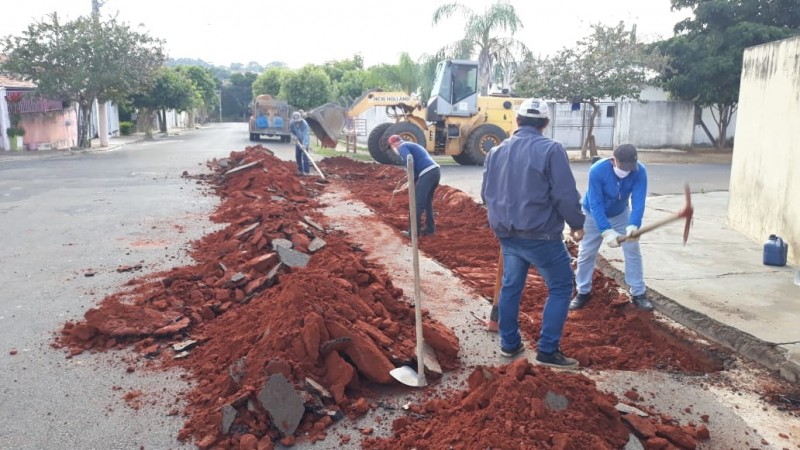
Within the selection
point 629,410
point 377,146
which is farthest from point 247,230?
point 377,146

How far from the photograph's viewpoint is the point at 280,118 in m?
33.8

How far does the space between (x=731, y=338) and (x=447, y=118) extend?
A: 15.5m

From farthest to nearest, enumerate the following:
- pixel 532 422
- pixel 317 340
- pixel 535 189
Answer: pixel 535 189, pixel 317 340, pixel 532 422

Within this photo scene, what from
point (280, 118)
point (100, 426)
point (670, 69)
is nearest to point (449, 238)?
point (100, 426)

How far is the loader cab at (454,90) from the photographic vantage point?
1956cm

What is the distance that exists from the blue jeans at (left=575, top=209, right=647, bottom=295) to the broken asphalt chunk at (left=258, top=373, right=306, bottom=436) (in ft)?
10.4

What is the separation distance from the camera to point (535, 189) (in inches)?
173

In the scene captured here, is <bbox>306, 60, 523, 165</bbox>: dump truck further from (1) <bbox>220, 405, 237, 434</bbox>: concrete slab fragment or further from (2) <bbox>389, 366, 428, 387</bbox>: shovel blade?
(1) <bbox>220, 405, 237, 434</bbox>: concrete slab fragment

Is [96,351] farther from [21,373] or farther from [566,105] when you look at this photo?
[566,105]

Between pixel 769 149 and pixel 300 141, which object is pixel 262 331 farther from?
pixel 300 141

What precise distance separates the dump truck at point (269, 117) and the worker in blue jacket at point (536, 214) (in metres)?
30.3

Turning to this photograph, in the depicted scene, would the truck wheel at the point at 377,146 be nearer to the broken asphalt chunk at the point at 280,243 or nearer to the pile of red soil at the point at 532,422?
the broken asphalt chunk at the point at 280,243

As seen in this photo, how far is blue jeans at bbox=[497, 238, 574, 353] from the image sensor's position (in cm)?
447

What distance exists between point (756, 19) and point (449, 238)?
20416mm
